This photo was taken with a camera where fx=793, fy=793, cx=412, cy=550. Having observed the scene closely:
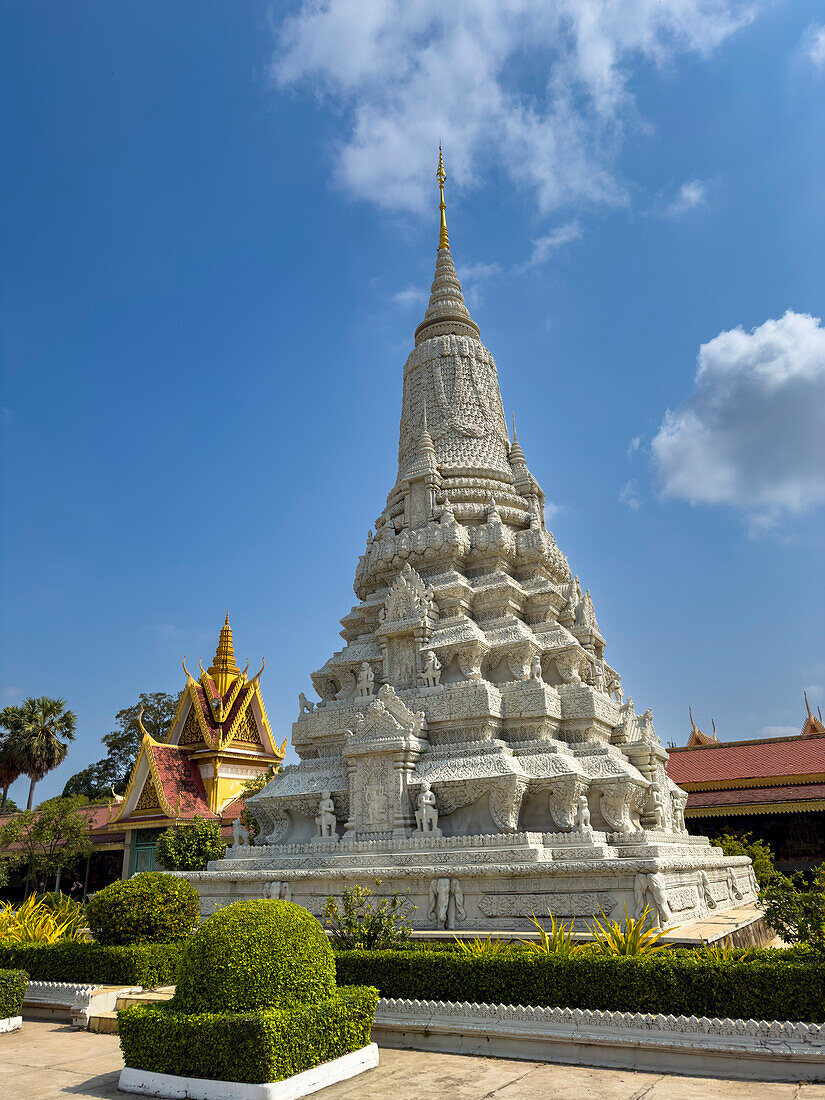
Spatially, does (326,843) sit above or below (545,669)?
below

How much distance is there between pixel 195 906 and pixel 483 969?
569 centimetres

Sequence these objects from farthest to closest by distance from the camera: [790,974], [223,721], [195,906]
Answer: [223,721], [195,906], [790,974]

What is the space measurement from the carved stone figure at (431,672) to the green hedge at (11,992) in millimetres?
8478

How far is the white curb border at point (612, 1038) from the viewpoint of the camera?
6.56 m

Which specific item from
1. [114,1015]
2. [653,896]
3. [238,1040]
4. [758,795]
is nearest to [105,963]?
[114,1015]

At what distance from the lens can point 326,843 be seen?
14.4 metres

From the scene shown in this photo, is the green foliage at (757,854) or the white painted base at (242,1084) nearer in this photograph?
the white painted base at (242,1084)

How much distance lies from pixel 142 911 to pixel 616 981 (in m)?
6.91

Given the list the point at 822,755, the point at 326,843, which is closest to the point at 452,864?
the point at 326,843

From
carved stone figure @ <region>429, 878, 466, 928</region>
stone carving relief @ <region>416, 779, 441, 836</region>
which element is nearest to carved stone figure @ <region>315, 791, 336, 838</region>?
stone carving relief @ <region>416, 779, 441, 836</region>

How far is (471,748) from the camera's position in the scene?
566 inches

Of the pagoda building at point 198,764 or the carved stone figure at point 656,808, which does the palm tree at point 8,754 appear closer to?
the pagoda building at point 198,764

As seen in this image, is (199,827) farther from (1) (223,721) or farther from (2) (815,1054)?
(2) (815,1054)

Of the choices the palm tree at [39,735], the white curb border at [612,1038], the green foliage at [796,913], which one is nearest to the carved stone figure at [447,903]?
the white curb border at [612,1038]
